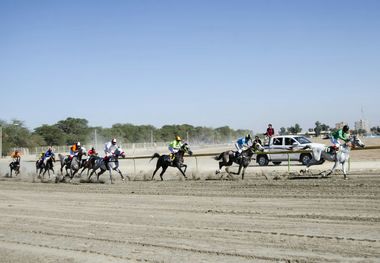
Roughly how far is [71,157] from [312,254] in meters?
21.5

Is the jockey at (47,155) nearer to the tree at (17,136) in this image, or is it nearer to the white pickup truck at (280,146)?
the white pickup truck at (280,146)

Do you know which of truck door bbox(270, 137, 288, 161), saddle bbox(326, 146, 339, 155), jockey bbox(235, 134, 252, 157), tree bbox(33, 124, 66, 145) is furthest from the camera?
tree bbox(33, 124, 66, 145)

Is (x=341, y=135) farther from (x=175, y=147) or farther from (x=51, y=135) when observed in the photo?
(x=51, y=135)

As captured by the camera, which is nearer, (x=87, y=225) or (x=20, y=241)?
(x=20, y=241)

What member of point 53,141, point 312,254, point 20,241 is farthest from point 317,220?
point 53,141

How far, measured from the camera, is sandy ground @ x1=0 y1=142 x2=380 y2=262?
7680mm

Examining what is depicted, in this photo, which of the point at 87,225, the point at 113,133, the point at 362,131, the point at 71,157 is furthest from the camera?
the point at 362,131

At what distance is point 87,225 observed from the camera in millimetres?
10922

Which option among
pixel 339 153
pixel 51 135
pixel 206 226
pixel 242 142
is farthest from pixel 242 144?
pixel 51 135

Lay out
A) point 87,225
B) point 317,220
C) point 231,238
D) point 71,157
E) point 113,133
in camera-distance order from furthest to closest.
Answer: point 113,133 < point 71,157 < point 87,225 < point 317,220 < point 231,238

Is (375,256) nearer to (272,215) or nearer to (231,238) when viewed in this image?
(231,238)

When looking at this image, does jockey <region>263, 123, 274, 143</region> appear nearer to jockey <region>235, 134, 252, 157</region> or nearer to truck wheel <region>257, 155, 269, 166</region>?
truck wheel <region>257, 155, 269, 166</region>

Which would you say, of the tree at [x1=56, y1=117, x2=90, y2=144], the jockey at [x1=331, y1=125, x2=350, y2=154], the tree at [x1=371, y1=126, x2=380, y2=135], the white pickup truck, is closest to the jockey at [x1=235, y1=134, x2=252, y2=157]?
the jockey at [x1=331, y1=125, x2=350, y2=154]

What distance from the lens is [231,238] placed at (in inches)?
342
